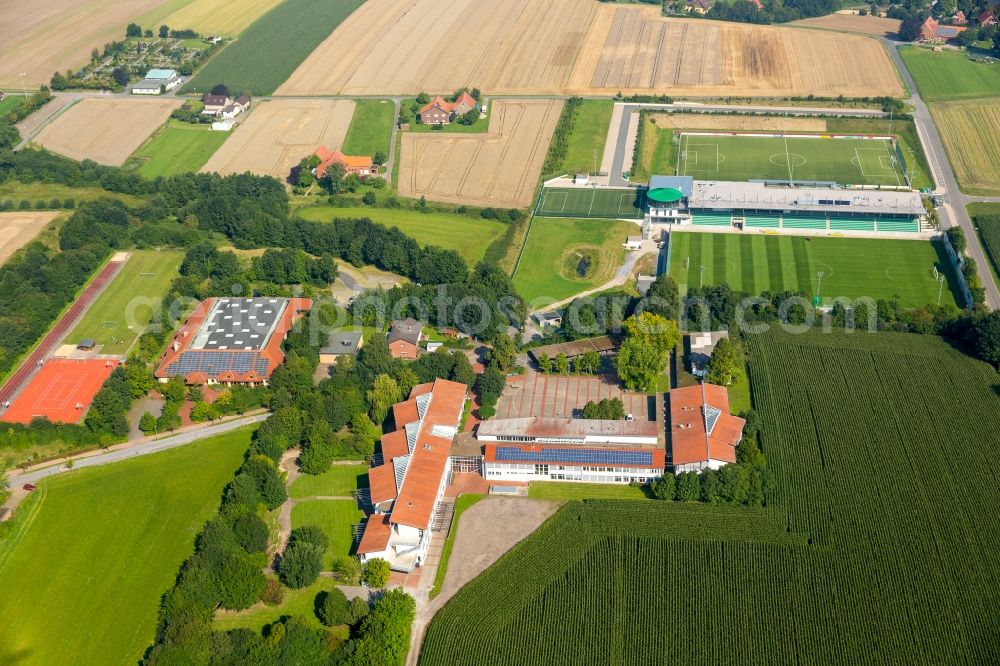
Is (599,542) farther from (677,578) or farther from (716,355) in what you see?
(716,355)

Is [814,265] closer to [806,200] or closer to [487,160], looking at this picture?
[806,200]

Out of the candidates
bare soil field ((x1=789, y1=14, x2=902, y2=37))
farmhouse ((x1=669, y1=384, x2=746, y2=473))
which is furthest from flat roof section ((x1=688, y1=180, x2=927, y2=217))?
bare soil field ((x1=789, y1=14, x2=902, y2=37))

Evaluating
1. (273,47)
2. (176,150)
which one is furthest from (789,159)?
(273,47)

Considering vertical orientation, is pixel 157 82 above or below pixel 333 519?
below

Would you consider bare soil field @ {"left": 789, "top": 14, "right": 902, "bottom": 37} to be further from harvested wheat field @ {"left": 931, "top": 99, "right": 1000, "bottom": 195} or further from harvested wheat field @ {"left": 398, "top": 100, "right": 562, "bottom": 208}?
harvested wheat field @ {"left": 398, "top": 100, "right": 562, "bottom": 208}

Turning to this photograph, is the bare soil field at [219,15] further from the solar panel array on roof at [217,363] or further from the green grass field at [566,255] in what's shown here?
the solar panel array on roof at [217,363]

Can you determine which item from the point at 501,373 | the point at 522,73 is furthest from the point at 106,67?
the point at 501,373

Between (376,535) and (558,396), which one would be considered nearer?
(376,535)
